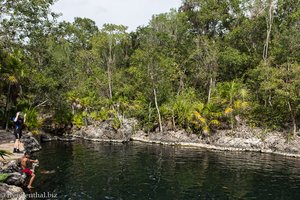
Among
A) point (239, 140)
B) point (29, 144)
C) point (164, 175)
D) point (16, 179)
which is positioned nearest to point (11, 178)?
point (16, 179)

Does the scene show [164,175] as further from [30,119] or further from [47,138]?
[47,138]

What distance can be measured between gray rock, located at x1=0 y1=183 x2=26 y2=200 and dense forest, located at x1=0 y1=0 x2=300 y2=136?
15.6 m

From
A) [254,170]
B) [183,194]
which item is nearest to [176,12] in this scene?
[254,170]

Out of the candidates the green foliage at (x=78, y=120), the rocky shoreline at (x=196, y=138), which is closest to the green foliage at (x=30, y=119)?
the rocky shoreline at (x=196, y=138)

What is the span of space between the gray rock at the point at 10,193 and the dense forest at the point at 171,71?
15586 mm

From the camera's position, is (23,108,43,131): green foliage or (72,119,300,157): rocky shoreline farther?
(72,119,300,157): rocky shoreline

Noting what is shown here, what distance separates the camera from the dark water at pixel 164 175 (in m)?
17.1

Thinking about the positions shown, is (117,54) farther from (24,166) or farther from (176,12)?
(24,166)

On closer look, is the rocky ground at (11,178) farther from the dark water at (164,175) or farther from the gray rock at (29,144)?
the gray rock at (29,144)

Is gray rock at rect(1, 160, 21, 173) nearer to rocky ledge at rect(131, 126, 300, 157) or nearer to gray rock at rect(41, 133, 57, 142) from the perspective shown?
gray rock at rect(41, 133, 57, 142)

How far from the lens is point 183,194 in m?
16.9

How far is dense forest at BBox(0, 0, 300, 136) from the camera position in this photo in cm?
3206

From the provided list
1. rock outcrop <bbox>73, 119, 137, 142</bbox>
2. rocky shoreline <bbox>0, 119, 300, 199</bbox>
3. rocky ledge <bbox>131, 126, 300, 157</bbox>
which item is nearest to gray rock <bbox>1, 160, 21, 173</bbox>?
rocky shoreline <bbox>0, 119, 300, 199</bbox>

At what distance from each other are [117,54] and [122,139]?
25308 mm
